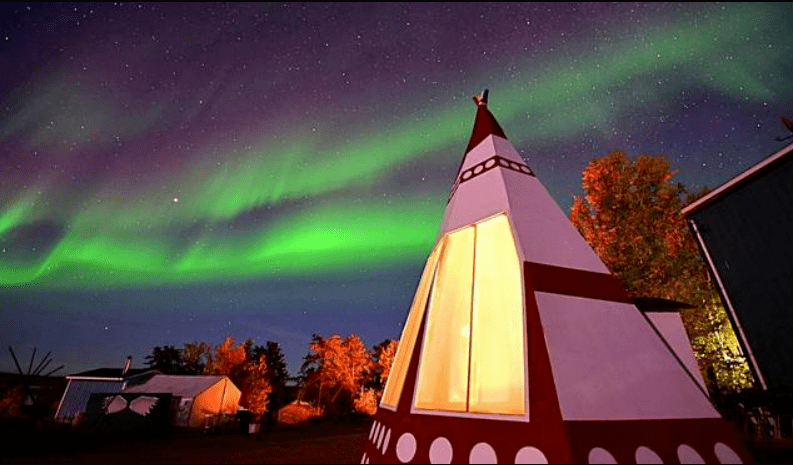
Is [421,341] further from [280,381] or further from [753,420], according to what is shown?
[280,381]

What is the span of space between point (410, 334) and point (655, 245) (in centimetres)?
1484

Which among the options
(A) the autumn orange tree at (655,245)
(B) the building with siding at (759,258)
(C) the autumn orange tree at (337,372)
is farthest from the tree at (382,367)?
(B) the building with siding at (759,258)

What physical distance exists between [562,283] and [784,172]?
30.1 feet

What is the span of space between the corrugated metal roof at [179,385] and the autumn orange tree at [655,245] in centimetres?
2937

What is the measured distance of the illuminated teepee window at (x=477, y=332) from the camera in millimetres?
4820

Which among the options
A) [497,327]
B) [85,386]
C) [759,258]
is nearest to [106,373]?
Result: [85,386]

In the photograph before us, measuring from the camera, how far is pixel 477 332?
16.7 feet

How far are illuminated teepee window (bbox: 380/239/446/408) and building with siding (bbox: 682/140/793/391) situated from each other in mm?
9502

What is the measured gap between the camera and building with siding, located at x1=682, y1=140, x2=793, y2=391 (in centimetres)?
924

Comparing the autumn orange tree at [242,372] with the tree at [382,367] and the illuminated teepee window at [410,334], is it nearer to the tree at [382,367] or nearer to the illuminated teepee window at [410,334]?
the tree at [382,367]

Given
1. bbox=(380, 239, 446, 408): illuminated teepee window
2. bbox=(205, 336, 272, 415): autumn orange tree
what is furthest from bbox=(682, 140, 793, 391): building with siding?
bbox=(205, 336, 272, 415): autumn orange tree

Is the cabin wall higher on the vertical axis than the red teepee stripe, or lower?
higher

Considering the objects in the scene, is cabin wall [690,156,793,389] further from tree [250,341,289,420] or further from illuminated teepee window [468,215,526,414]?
tree [250,341,289,420]

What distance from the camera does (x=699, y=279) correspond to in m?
15.1
